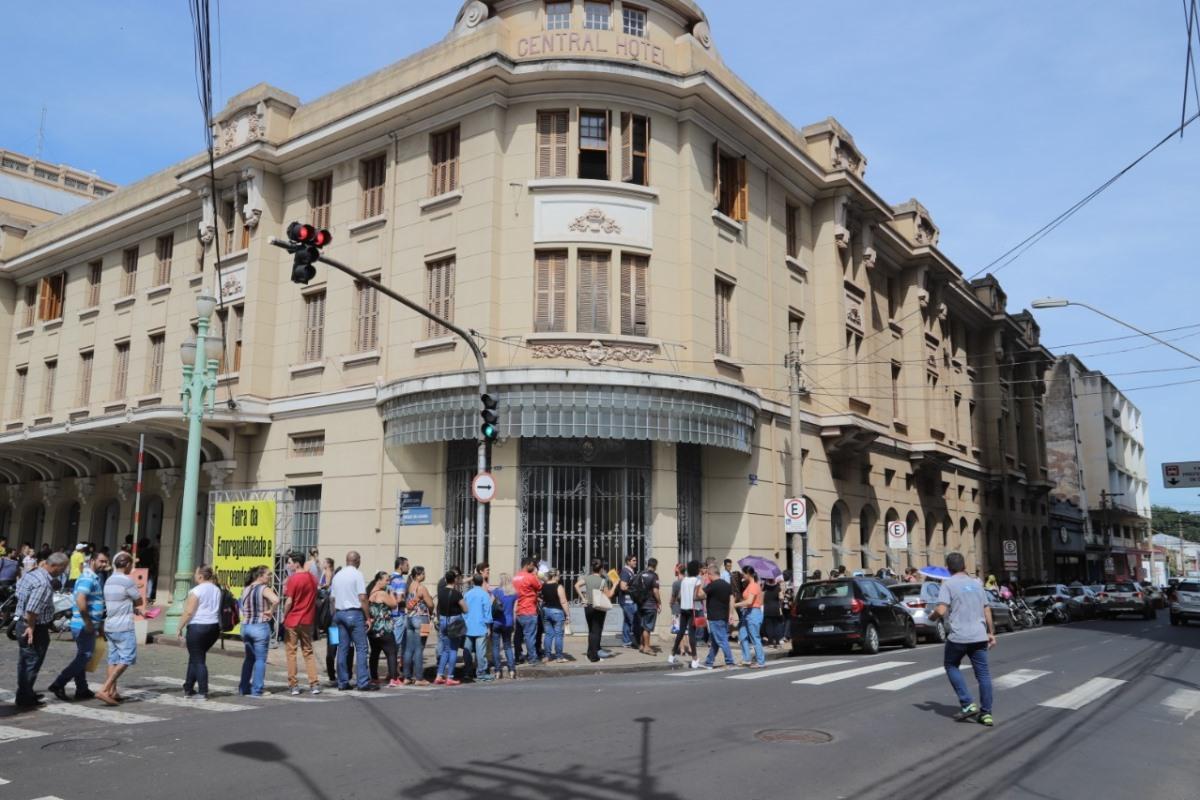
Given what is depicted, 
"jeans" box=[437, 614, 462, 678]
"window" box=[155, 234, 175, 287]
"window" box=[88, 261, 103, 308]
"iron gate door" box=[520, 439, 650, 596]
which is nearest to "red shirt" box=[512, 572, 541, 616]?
"jeans" box=[437, 614, 462, 678]

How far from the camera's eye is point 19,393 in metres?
34.6

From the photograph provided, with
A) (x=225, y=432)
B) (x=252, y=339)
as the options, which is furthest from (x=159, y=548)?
(x=252, y=339)

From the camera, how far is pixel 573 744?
8086mm

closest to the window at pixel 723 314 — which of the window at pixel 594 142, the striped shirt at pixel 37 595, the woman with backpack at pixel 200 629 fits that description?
the window at pixel 594 142

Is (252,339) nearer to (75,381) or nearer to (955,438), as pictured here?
(75,381)

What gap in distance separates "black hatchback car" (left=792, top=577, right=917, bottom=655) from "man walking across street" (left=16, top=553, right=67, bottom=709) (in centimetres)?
1302

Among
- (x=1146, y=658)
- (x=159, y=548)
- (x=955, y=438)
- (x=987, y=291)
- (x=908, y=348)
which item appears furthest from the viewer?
(x=987, y=291)

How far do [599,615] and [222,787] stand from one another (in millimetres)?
9527

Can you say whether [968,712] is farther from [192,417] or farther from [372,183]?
[372,183]

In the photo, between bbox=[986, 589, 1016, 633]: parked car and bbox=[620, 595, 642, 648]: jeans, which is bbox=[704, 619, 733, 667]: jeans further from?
bbox=[986, 589, 1016, 633]: parked car

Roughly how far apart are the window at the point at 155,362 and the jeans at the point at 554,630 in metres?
18.8

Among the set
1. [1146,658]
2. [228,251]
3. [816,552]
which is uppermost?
[228,251]

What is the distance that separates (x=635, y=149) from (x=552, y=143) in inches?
78.0

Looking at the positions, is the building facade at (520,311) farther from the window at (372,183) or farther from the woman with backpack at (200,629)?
the woman with backpack at (200,629)
